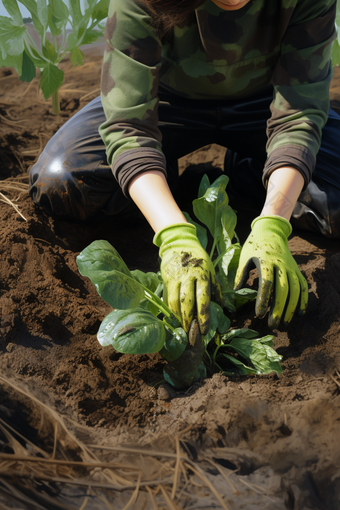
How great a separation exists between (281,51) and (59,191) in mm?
944

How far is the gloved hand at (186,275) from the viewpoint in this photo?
990 millimetres

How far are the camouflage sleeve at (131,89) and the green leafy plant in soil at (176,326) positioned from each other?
9.5 inches

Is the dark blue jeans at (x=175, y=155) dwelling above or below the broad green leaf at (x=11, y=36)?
below

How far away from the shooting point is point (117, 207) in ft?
5.36

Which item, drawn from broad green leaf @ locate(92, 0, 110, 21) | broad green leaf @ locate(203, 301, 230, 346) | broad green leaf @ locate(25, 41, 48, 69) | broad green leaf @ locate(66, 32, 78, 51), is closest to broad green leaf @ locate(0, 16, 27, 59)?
broad green leaf @ locate(25, 41, 48, 69)

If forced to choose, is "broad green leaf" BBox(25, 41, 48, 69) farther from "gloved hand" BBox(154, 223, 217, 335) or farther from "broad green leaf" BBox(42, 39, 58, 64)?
"gloved hand" BBox(154, 223, 217, 335)

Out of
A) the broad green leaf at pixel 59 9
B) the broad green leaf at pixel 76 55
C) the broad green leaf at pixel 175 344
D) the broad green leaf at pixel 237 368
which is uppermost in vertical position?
the broad green leaf at pixel 59 9

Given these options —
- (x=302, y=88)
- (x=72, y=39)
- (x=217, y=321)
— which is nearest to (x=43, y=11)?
(x=72, y=39)

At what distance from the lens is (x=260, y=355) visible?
1006mm

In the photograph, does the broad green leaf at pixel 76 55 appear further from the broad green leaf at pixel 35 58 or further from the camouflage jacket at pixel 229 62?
the camouflage jacket at pixel 229 62

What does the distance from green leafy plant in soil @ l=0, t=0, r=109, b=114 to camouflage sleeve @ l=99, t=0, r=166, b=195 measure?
761 mm

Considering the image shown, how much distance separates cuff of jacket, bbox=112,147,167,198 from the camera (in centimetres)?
119

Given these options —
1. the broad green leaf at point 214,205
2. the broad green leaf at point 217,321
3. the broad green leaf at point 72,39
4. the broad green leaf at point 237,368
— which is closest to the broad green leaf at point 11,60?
the broad green leaf at point 72,39

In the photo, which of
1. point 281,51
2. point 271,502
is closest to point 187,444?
point 271,502
